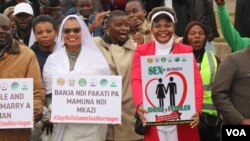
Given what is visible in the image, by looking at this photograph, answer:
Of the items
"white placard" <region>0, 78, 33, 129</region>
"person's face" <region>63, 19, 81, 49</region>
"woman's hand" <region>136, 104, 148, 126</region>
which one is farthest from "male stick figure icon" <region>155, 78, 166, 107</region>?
"white placard" <region>0, 78, 33, 129</region>

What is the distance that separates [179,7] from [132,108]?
521cm

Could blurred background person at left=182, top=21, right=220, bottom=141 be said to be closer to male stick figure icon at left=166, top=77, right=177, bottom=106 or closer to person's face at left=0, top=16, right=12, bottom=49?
male stick figure icon at left=166, top=77, right=177, bottom=106

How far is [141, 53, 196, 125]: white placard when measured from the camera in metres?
6.51

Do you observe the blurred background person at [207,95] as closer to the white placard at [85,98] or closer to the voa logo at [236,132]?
the white placard at [85,98]

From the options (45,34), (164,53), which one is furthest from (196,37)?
(45,34)

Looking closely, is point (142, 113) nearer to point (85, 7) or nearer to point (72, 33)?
point (72, 33)

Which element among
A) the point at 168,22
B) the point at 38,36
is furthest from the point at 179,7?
the point at 168,22

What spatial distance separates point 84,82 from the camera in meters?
6.87

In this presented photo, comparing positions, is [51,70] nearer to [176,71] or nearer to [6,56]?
[6,56]

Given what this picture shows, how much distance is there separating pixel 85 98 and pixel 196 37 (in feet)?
5.39

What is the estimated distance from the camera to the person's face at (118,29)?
7555 millimetres

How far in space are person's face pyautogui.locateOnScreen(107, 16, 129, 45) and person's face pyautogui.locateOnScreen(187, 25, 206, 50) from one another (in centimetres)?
75

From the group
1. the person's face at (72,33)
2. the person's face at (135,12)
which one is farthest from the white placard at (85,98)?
the person's face at (135,12)

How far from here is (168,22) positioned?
679 centimetres
